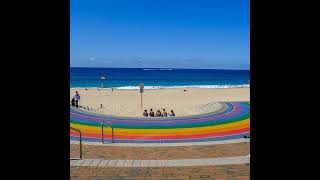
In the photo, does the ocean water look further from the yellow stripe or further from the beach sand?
the yellow stripe

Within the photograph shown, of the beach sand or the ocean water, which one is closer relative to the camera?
the beach sand

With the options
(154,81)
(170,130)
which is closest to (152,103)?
(170,130)

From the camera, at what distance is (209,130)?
15219 millimetres

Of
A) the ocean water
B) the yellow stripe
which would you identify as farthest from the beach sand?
the ocean water

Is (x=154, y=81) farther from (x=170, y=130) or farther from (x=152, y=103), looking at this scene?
(x=170, y=130)

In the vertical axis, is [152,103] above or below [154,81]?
below

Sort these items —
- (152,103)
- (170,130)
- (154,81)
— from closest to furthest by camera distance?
1. (170,130)
2. (152,103)
3. (154,81)

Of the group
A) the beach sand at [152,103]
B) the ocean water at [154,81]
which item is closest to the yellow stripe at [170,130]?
the beach sand at [152,103]

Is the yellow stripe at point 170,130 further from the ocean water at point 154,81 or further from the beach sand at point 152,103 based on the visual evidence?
the ocean water at point 154,81

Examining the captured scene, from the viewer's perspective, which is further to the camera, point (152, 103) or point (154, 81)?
point (154, 81)
